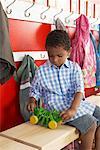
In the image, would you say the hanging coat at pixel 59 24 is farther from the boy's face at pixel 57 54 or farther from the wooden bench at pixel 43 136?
the wooden bench at pixel 43 136

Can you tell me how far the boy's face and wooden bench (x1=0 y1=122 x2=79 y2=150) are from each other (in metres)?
0.36

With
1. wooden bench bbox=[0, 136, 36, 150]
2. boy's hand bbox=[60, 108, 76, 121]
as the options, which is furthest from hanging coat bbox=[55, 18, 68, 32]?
wooden bench bbox=[0, 136, 36, 150]

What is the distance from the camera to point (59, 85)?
4.57ft

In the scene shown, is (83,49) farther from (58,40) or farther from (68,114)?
(68,114)

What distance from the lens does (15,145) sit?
3.66ft

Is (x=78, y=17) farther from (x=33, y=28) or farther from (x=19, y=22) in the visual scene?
(x=19, y=22)

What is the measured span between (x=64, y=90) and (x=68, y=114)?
177 mm

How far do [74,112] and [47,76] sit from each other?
267mm

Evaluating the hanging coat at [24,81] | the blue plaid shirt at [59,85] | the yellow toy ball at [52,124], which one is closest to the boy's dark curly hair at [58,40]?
the blue plaid shirt at [59,85]

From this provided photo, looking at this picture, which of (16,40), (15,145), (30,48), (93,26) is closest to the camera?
(15,145)

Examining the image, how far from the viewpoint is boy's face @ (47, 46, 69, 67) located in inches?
51.1

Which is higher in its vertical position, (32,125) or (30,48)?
(30,48)

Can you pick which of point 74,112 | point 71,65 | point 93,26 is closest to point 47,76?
point 71,65

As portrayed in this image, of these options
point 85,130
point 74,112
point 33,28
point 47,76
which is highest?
point 33,28
